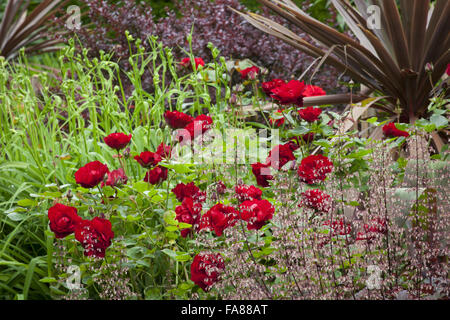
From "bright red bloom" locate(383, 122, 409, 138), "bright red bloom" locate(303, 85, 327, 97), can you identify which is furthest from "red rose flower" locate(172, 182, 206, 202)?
"bright red bloom" locate(303, 85, 327, 97)

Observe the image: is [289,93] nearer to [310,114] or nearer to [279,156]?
[310,114]

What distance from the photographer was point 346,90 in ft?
11.6

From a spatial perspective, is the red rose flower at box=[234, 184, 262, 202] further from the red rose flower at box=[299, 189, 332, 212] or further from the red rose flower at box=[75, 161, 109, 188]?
the red rose flower at box=[75, 161, 109, 188]

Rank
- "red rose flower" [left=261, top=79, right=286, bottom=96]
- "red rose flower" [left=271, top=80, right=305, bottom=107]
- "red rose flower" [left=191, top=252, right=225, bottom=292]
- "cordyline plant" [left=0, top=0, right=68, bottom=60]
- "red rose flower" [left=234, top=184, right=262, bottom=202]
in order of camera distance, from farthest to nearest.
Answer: "cordyline plant" [left=0, top=0, right=68, bottom=60]
"red rose flower" [left=261, top=79, right=286, bottom=96]
"red rose flower" [left=271, top=80, right=305, bottom=107]
"red rose flower" [left=234, top=184, right=262, bottom=202]
"red rose flower" [left=191, top=252, right=225, bottom=292]

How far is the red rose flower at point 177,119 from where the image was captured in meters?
1.46

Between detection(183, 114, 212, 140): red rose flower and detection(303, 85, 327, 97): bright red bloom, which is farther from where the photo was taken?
detection(303, 85, 327, 97): bright red bloom

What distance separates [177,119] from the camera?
147 cm

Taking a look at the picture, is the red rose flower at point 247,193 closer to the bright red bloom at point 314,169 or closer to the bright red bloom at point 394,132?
the bright red bloom at point 314,169

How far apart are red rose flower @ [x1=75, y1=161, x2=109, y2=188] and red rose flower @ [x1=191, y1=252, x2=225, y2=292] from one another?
0.35 metres

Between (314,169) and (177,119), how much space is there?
42 centimetres

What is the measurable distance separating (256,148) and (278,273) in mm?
629

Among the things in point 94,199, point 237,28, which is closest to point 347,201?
point 94,199

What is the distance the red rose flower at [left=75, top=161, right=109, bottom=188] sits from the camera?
130cm
